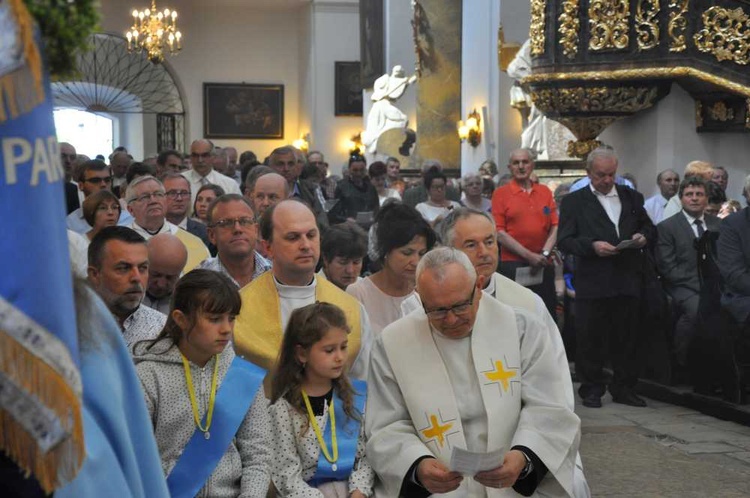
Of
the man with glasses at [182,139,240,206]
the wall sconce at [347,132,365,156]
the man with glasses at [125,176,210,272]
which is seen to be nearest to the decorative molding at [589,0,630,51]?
the man with glasses at [182,139,240,206]

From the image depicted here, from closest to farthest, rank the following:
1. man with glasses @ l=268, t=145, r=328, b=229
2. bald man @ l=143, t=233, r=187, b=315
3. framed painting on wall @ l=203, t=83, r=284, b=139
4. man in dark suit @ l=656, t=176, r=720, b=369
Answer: bald man @ l=143, t=233, r=187, b=315
man in dark suit @ l=656, t=176, r=720, b=369
man with glasses @ l=268, t=145, r=328, b=229
framed painting on wall @ l=203, t=83, r=284, b=139

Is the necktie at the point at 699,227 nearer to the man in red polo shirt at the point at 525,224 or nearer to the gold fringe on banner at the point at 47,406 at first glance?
the man in red polo shirt at the point at 525,224

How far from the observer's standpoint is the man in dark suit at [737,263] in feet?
28.5

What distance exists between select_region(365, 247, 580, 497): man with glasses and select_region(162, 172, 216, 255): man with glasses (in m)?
3.79

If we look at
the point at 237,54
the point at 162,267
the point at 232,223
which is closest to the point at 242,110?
the point at 237,54

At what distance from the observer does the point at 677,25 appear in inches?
443

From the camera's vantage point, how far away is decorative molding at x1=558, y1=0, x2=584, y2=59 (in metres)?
11.6

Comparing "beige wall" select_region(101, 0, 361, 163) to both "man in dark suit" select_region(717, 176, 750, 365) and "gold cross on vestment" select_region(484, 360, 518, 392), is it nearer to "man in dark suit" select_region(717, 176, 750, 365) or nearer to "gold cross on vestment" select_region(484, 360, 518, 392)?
"man in dark suit" select_region(717, 176, 750, 365)

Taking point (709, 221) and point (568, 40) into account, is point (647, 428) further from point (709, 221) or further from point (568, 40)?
point (568, 40)

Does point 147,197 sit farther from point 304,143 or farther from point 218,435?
point 304,143

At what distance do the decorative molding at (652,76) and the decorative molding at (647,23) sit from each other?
23 centimetres

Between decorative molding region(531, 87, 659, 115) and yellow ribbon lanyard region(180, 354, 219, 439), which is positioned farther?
decorative molding region(531, 87, 659, 115)

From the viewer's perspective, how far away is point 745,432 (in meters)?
8.47

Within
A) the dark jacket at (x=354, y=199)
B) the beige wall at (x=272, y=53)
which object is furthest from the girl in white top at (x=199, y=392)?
the beige wall at (x=272, y=53)
